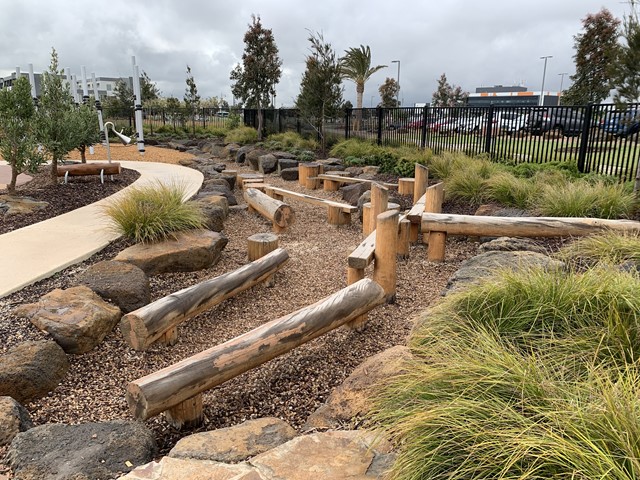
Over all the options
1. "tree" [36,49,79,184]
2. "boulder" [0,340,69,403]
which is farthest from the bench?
"boulder" [0,340,69,403]

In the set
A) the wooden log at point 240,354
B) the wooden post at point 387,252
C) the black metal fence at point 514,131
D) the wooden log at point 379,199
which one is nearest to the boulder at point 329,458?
the wooden log at point 240,354

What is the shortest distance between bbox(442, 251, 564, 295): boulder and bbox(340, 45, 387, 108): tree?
1844 cm

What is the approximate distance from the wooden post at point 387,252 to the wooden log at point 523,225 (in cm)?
139

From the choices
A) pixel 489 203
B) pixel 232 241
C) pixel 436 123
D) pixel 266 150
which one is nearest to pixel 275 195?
pixel 232 241

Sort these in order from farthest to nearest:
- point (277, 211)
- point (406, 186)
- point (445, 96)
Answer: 1. point (445, 96)
2. point (406, 186)
3. point (277, 211)

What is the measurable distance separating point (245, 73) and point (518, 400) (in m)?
20.8

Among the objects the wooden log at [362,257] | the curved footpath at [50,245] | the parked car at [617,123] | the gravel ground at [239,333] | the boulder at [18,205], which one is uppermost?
the parked car at [617,123]

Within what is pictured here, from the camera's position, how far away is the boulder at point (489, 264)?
413cm

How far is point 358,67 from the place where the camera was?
22.0m

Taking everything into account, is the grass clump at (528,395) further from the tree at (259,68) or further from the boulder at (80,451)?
the tree at (259,68)

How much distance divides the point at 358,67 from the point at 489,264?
19227 millimetres

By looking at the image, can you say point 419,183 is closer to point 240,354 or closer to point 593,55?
point 240,354

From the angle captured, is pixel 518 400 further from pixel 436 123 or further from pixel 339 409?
pixel 436 123

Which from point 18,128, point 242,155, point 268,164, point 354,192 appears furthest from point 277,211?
point 242,155
